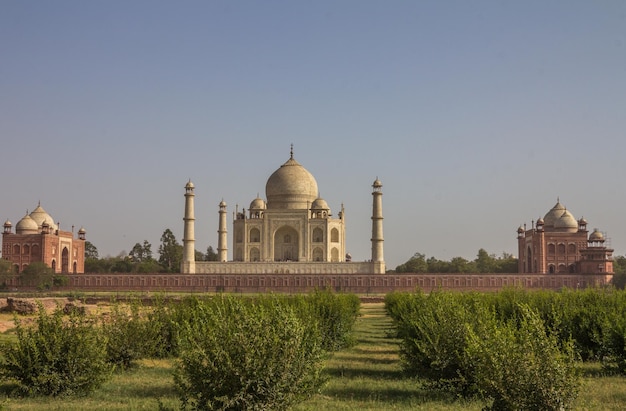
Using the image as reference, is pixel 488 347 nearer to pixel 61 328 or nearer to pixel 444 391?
pixel 444 391

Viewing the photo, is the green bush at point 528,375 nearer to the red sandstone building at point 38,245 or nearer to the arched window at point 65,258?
the red sandstone building at point 38,245

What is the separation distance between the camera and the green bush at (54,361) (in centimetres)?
1338

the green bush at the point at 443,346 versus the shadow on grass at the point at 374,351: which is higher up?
the green bush at the point at 443,346

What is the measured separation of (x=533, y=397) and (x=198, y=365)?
14.8 ft

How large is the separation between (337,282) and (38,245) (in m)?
28.4

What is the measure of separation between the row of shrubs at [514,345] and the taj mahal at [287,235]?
132 ft

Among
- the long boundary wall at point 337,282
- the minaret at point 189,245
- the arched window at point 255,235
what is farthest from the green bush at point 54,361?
the arched window at point 255,235

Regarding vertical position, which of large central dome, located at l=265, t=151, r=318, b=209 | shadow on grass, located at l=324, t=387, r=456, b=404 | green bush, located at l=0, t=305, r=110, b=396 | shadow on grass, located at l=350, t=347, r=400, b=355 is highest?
large central dome, located at l=265, t=151, r=318, b=209

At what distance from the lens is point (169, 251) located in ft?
277

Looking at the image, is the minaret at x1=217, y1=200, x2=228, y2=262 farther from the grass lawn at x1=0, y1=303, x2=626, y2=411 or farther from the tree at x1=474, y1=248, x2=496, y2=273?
the grass lawn at x1=0, y1=303, x2=626, y2=411

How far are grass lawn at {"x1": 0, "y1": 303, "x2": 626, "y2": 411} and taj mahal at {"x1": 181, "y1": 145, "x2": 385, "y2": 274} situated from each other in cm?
4423

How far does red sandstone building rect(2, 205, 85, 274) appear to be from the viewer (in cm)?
6956

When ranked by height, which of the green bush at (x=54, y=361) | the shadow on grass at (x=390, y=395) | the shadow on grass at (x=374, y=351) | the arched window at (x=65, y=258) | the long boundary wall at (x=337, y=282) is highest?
the arched window at (x=65, y=258)

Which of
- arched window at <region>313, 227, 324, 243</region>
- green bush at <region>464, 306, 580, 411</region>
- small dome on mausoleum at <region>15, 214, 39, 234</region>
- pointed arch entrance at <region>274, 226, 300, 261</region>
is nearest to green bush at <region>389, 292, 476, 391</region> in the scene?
green bush at <region>464, 306, 580, 411</region>
